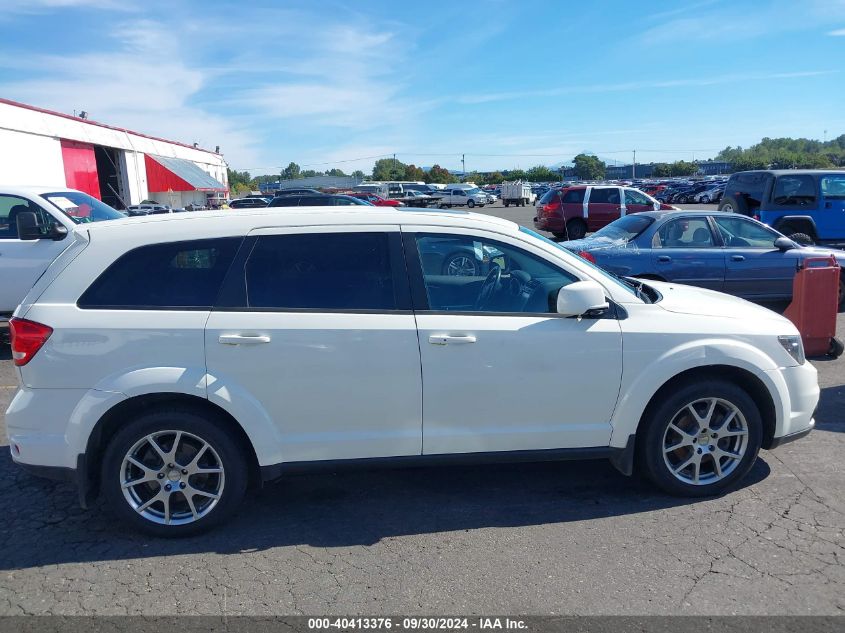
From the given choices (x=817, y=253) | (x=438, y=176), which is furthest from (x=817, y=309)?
(x=438, y=176)

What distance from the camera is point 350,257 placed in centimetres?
392

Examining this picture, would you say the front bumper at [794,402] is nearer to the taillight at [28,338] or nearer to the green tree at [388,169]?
the taillight at [28,338]

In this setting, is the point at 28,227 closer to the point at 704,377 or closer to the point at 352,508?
the point at 352,508

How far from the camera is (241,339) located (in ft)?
12.0

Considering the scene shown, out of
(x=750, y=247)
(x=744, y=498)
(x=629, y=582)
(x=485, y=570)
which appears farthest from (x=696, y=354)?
(x=750, y=247)

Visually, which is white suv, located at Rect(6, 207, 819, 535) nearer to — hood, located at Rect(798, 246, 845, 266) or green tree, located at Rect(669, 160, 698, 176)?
hood, located at Rect(798, 246, 845, 266)

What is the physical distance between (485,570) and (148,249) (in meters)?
2.55

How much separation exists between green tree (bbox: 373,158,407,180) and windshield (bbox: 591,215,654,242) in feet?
367

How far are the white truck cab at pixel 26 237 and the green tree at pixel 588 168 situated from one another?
4947 inches

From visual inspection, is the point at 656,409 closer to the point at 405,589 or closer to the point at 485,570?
the point at 485,570

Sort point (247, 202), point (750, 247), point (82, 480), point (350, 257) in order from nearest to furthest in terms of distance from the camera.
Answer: point (82, 480) → point (350, 257) → point (750, 247) → point (247, 202)

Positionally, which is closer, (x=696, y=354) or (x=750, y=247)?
(x=696, y=354)

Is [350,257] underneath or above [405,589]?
above

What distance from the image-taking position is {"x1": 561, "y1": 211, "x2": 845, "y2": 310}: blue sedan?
350 inches
